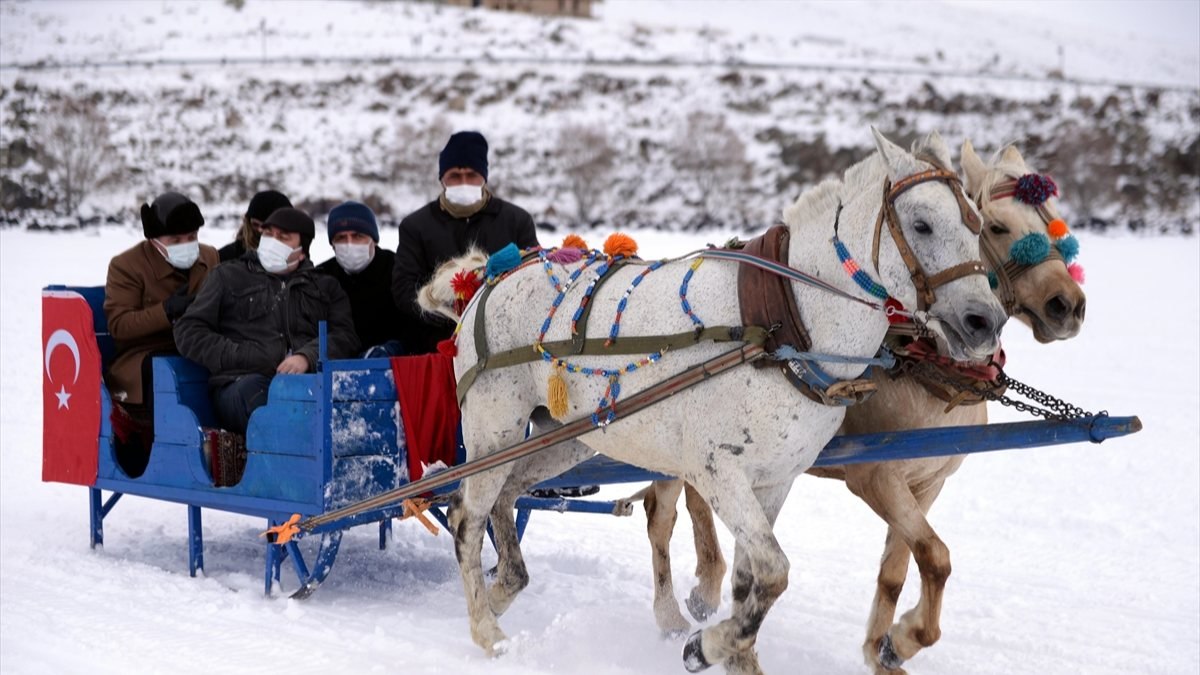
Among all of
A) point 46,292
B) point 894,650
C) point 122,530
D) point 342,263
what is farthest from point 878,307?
point 122,530

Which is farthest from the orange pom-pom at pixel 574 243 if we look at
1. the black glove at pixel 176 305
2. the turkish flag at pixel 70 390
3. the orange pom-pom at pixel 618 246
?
the turkish flag at pixel 70 390

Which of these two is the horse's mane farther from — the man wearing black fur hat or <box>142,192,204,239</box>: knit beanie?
<box>142,192,204,239</box>: knit beanie

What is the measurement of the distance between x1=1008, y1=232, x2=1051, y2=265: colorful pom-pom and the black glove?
416 cm

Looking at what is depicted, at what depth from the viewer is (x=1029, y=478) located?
8484mm

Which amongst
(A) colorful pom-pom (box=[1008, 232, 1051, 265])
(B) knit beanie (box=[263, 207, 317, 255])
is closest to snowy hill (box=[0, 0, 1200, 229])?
(B) knit beanie (box=[263, 207, 317, 255])

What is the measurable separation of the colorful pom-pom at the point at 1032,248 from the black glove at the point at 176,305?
416 centimetres

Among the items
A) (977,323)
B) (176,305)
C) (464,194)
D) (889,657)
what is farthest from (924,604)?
(176,305)

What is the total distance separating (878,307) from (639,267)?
3.57 ft

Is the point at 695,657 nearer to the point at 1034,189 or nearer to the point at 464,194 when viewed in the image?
the point at 1034,189

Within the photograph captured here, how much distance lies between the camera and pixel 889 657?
15.7 ft

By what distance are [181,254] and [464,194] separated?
5.66ft

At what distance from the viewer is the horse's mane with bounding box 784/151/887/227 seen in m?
3.89

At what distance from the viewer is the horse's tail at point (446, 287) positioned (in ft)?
18.1

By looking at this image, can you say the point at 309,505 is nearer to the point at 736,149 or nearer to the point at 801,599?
the point at 801,599
